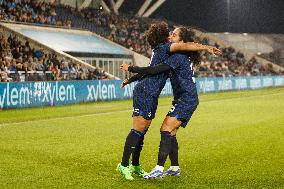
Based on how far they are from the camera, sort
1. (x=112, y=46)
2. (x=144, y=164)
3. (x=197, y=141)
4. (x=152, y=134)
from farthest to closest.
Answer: (x=112, y=46) < (x=152, y=134) < (x=197, y=141) < (x=144, y=164)

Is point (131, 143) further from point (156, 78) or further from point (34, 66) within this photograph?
point (34, 66)

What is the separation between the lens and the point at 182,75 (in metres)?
7.47

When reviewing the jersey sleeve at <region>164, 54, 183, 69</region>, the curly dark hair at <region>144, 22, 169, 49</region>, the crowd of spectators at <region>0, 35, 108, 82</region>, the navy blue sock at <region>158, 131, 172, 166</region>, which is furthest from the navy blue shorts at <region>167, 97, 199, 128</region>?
the crowd of spectators at <region>0, 35, 108, 82</region>

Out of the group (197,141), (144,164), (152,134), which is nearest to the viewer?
(144,164)

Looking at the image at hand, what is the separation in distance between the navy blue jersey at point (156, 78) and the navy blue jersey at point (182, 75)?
0.40ft

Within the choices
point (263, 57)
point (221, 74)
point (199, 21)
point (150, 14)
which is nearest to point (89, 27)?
point (221, 74)

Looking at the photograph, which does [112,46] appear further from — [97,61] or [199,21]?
[199,21]

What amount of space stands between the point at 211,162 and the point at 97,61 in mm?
32349

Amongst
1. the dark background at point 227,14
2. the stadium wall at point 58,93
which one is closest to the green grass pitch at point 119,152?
the stadium wall at point 58,93

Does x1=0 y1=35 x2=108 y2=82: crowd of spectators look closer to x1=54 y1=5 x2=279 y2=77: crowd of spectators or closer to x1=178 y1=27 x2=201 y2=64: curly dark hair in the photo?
x1=54 y1=5 x2=279 y2=77: crowd of spectators

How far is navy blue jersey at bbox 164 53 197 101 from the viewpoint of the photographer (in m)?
7.43

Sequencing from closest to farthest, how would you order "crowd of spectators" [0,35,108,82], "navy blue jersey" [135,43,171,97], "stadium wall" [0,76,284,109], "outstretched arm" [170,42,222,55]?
1. "outstretched arm" [170,42,222,55]
2. "navy blue jersey" [135,43,171,97]
3. "stadium wall" [0,76,284,109]
4. "crowd of spectators" [0,35,108,82]

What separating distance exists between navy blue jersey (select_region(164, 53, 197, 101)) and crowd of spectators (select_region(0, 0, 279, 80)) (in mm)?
18892

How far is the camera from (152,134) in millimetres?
13781
